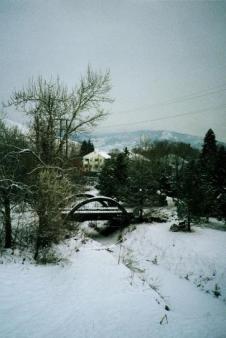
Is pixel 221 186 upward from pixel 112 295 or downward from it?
upward

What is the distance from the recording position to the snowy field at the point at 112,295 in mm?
6746

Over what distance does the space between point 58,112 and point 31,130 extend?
2.74 m

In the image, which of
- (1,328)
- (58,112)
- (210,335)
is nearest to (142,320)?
(210,335)

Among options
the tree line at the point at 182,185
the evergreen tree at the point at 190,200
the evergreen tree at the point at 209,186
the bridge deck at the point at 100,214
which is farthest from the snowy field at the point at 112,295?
the bridge deck at the point at 100,214

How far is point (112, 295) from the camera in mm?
8789

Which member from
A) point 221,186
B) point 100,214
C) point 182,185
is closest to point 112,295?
point 182,185

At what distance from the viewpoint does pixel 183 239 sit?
17.3 meters

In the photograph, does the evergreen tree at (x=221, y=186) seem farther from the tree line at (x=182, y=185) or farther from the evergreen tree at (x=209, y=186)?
the evergreen tree at (x=209, y=186)

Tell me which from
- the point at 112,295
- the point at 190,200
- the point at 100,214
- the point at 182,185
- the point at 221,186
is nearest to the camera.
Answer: the point at 112,295

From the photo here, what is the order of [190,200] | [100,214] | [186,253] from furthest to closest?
[100,214] < [190,200] < [186,253]

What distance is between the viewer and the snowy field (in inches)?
266

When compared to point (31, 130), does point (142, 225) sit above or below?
below

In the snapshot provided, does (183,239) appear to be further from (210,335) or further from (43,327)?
(43,327)

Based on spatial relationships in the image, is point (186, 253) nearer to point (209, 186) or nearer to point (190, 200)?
point (190, 200)
